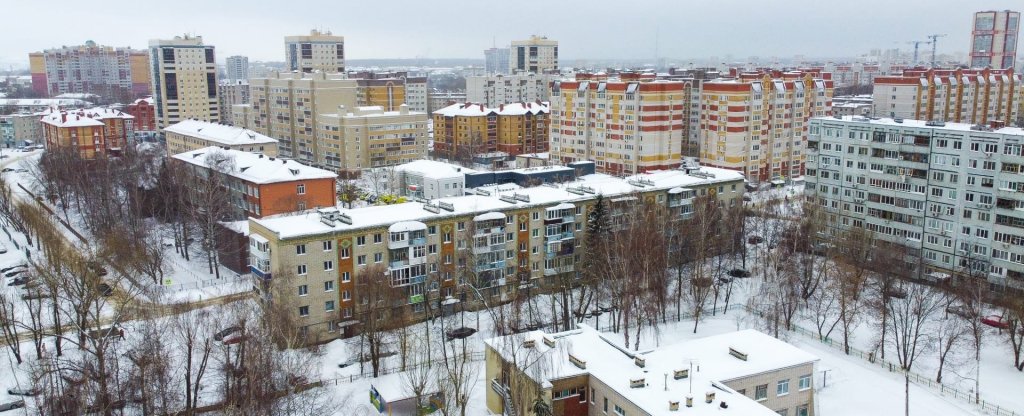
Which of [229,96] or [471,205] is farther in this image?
[229,96]

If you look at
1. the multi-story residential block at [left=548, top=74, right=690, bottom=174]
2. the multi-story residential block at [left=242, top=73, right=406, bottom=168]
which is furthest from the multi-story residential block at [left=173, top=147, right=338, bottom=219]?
the multi-story residential block at [left=548, top=74, right=690, bottom=174]

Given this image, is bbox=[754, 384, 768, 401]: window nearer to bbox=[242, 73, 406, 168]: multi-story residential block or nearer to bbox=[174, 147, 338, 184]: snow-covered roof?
bbox=[174, 147, 338, 184]: snow-covered roof

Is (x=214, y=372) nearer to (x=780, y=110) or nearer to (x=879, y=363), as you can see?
(x=879, y=363)

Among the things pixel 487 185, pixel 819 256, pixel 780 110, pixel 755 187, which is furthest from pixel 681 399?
pixel 780 110

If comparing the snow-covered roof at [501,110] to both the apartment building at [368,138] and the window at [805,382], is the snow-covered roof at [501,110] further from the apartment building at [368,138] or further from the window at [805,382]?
the window at [805,382]

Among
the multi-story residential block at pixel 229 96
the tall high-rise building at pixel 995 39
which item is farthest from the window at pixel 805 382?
the tall high-rise building at pixel 995 39

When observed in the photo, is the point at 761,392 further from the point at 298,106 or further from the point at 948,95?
the point at 298,106

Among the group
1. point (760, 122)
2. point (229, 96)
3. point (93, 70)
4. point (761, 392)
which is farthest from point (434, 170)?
point (93, 70)
